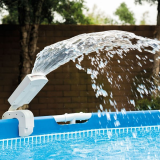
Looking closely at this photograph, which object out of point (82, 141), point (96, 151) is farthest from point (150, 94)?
point (96, 151)

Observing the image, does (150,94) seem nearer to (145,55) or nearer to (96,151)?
(145,55)

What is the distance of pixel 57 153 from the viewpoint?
11.8 feet

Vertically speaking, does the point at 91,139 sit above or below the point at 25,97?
below

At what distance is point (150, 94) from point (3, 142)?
11.9 feet

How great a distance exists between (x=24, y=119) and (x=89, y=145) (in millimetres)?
844

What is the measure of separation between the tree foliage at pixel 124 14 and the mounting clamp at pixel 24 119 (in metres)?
9.12

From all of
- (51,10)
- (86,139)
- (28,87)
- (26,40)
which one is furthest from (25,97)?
(51,10)

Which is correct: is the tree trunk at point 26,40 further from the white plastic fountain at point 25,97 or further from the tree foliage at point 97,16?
the tree foliage at point 97,16

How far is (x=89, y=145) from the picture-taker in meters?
3.99

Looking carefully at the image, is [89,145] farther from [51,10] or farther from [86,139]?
[51,10]

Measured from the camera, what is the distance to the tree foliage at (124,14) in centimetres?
1244

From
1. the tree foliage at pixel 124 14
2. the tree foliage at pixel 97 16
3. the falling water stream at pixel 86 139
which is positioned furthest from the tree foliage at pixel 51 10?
the falling water stream at pixel 86 139

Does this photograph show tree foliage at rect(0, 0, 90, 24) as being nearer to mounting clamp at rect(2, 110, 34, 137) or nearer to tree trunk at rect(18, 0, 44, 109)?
tree trunk at rect(18, 0, 44, 109)

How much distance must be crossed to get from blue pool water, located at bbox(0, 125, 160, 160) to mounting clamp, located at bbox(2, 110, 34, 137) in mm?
181
